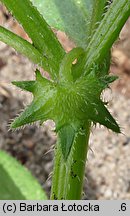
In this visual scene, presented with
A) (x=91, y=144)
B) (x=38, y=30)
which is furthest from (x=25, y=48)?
(x=91, y=144)

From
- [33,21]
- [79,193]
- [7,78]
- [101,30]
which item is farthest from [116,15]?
[7,78]

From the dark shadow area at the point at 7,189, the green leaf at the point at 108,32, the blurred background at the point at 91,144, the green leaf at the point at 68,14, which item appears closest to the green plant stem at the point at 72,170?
the green leaf at the point at 108,32

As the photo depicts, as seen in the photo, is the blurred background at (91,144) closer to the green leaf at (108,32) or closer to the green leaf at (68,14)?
the green leaf at (68,14)

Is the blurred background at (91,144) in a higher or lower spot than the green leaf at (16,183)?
higher

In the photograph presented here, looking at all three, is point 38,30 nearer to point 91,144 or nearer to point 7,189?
point 7,189

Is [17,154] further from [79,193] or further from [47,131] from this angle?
[79,193]

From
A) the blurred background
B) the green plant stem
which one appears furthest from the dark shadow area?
the blurred background

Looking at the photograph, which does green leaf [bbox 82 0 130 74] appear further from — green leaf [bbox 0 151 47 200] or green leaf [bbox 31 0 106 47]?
green leaf [bbox 0 151 47 200]

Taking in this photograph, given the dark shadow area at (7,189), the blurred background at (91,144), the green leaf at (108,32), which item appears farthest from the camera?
the blurred background at (91,144)
